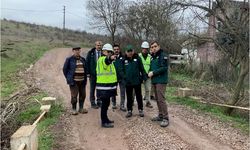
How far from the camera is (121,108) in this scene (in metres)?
12.3

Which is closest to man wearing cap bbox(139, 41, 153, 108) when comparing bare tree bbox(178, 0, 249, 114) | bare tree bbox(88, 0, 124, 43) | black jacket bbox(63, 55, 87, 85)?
black jacket bbox(63, 55, 87, 85)

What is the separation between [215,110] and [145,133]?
4990 mm

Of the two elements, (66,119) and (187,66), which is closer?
(66,119)

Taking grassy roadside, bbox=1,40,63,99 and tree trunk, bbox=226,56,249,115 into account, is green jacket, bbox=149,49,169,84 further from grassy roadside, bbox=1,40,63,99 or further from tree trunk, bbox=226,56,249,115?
grassy roadside, bbox=1,40,63,99

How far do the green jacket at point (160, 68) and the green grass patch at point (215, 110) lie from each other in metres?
2.71

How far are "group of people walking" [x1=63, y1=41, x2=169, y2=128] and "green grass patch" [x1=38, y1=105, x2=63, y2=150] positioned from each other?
27.1 inches

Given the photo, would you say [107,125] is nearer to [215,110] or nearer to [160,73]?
[160,73]

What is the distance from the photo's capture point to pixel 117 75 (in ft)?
35.3

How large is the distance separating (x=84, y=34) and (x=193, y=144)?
66168mm

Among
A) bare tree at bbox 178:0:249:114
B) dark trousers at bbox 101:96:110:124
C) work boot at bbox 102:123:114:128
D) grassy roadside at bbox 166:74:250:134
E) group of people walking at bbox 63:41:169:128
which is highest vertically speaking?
bare tree at bbox 178:0:249:114

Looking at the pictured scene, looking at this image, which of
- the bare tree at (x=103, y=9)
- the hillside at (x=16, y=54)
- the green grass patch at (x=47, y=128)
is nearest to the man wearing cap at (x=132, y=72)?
the green grass patch at (x=47, y=128)

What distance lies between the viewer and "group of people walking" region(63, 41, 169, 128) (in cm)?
1006

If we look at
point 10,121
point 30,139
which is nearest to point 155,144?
point 30,139

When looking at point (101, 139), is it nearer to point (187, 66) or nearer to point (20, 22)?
point (187, 66)
